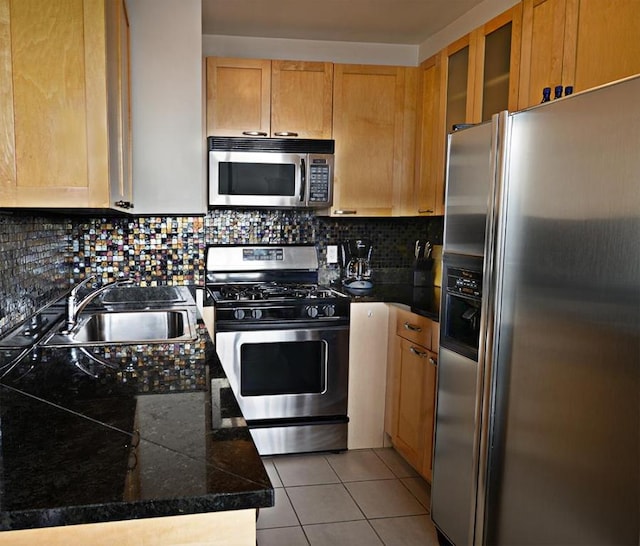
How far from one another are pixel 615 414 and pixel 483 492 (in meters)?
0.70

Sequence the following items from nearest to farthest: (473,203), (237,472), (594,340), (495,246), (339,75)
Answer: (237,472) → (594,340) → (495,246) → (473,203) → (339,75)

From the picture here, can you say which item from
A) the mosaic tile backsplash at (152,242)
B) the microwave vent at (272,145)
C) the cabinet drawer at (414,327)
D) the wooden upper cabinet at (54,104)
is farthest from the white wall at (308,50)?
the wooden upper cabinet at (54,104)

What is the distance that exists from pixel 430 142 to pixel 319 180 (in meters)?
0.67

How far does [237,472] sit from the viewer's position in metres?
1.07

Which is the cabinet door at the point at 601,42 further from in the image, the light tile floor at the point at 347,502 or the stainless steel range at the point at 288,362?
the light tile floor at the point at 347,502

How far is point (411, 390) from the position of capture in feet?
10.1

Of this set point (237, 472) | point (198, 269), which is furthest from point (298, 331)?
point (237, 472)

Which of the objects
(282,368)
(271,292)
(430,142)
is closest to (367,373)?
(282,368)

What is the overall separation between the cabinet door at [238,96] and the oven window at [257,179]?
0.19 m

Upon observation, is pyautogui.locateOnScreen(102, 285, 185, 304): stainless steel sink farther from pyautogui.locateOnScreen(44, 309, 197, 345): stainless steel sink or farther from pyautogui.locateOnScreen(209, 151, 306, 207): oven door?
pyautogui.locateOnScreen(209, 151, 306, 207): oven door

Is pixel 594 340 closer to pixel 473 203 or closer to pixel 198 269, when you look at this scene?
pixel 473 203

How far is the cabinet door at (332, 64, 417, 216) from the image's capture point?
3.61 metres

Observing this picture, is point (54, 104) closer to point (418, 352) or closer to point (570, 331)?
point (570, 331)

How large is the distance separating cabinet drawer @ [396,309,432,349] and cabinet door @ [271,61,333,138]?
1.18 m
